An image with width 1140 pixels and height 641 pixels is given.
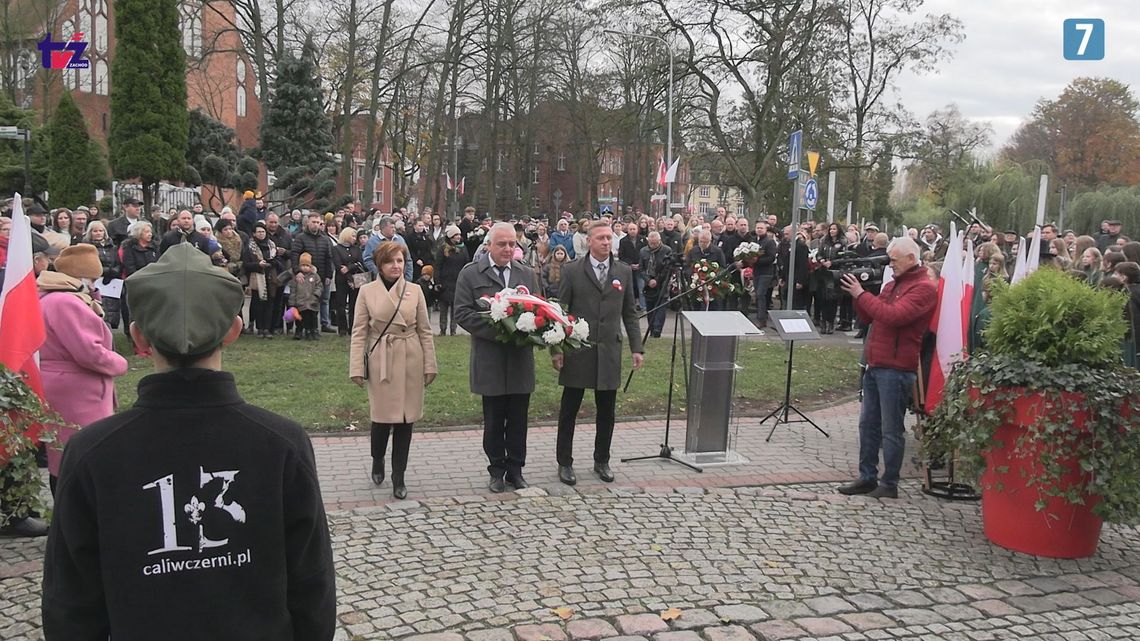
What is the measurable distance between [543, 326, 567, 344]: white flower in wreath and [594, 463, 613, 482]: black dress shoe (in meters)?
1.34

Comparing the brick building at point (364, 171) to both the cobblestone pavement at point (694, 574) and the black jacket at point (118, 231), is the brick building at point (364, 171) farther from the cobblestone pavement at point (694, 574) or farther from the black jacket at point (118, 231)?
the cobblestone pavement at point (694, 574)

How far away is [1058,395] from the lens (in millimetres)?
5648

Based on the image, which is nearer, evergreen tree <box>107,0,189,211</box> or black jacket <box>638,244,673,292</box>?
black jacket <box>638,244,673,292</box>

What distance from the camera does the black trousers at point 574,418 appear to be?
7.34 m

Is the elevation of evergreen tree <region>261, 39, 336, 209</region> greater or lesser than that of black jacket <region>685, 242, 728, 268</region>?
greater

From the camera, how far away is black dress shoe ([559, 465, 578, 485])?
729 centimetres

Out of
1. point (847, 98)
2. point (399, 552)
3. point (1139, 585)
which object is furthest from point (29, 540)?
point (847, 98)

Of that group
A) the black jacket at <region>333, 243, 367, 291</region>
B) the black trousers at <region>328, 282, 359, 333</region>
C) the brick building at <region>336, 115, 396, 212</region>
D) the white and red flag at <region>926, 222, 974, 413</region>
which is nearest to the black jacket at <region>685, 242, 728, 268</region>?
the black jacket at <region>333, 243, 367, 291</region>

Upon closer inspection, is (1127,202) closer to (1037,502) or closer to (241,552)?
(1037,502)

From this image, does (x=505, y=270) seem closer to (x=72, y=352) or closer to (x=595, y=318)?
(x=595, y=318)

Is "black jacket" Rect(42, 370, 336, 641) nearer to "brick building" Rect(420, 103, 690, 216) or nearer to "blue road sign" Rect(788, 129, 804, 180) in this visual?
"blue road sign" Rect(788, 129, 804, 180)

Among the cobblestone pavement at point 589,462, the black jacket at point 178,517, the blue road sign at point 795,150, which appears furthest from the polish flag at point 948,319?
the black jacket at point 178,517

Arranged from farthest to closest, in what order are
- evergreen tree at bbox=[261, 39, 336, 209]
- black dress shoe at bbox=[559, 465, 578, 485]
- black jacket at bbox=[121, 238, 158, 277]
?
1. evergreen tree at bbox=[261, 39, 336, 209]
2. black jacket at bbox=[121, 238, 158, 277]
3. black dress shoe at bbox=[559, 465, 578, 485]

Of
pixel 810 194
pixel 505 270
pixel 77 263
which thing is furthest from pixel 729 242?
pixel 77 263
